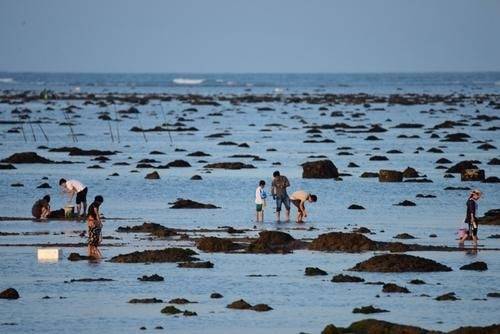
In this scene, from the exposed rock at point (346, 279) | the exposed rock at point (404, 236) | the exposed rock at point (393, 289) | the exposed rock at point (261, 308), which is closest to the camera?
the exposed rock at point (261, 308)

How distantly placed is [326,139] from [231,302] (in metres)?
62.3

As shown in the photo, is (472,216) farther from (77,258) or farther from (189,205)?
(189,205)

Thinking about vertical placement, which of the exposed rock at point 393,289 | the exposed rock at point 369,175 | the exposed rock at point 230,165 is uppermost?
the exposed rock at point 393,289

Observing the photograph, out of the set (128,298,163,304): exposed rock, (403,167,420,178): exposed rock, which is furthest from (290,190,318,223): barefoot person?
(403,167,420,178): exposed rock

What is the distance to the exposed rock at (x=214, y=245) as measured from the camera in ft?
118

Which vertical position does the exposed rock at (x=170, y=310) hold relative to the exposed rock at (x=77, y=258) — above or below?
above

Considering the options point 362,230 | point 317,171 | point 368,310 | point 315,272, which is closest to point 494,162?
point 317,171

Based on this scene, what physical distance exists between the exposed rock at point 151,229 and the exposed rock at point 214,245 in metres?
2.97

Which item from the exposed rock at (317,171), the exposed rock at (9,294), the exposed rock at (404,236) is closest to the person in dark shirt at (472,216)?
the exposed rock at (404,236)

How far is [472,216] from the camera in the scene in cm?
3644

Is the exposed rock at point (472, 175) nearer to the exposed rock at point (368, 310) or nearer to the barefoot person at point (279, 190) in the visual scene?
the barefoot person at point (279, 190)

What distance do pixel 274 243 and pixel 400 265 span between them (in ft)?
16.7

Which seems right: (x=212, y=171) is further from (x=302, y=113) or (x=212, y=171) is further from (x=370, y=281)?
(x=302, y=113)

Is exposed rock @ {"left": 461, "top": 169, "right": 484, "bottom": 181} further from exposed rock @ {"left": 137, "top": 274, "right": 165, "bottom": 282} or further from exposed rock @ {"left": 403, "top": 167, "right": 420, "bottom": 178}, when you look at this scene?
exposed rock @ {"left": 137, "top": 274, "right": 165, "bottom": 282}
